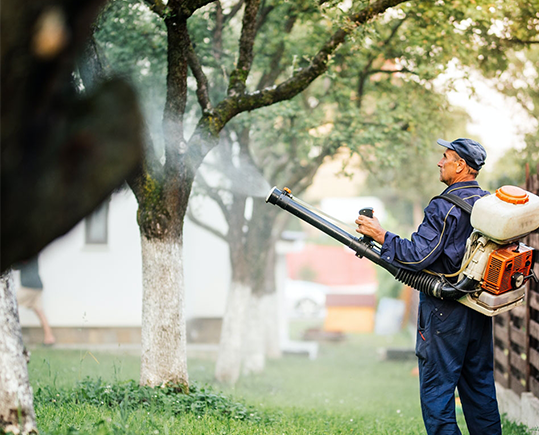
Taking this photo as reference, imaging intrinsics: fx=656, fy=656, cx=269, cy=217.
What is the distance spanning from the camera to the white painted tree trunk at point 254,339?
47.9ft

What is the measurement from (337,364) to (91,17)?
567 inches

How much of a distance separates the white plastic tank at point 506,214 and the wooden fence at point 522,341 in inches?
72.7

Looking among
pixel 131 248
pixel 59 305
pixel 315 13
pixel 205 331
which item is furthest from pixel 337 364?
pixel 315 13

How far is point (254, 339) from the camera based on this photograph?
590 inches

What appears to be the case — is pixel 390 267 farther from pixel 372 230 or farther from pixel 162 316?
pixel 162 316

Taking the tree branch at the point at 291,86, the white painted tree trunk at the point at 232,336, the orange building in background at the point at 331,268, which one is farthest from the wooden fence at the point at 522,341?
the orange building in background at the point at 331,268

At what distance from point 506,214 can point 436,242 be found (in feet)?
1.64

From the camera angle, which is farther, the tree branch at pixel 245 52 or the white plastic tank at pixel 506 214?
the tree branch at pixel 245 52

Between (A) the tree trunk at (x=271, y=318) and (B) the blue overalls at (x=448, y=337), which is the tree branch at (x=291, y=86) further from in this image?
(A) the tree trunk at (x=271, y=318)

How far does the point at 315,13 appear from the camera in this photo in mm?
10242

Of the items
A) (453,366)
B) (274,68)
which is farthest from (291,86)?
(274,68)

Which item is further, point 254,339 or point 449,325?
point 254,339

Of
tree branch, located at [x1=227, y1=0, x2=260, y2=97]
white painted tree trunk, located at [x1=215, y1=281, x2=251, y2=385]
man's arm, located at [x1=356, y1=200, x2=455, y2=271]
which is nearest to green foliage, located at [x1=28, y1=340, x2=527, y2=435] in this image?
white painted tree trunk, located at [x1=215, y1=281, x2=251, y2=385]

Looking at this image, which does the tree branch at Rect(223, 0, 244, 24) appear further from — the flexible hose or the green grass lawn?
the flexible hose
